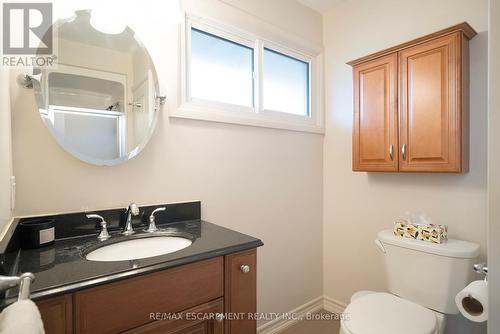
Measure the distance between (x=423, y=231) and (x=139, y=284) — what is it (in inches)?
57.4

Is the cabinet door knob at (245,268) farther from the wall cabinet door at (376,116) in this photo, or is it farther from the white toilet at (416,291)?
the wall cabinet door at (376,116)

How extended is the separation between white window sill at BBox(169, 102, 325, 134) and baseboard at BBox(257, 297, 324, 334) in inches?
55.2

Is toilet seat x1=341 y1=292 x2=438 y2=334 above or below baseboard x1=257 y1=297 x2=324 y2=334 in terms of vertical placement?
above

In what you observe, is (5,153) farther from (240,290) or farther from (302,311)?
(302,311)

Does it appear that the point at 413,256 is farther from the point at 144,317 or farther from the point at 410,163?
the point at 144,317

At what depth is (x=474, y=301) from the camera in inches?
47.3

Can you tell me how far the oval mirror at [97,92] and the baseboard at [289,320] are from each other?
4.88 ft

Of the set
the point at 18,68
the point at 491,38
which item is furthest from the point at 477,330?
the point at 18,68

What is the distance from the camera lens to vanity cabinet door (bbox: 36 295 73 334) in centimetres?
67

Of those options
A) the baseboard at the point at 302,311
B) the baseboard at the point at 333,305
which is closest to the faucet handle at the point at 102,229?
the baseboard at the point at 302,311

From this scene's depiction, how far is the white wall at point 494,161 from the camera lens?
89cm

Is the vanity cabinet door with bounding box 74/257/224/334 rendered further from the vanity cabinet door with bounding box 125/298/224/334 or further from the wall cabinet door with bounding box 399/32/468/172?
the wall cabinet door with bounding box 399/32/468/172

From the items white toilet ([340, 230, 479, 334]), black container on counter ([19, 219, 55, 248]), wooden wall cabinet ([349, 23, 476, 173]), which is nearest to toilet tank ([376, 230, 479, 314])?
white toilet ([340, 230, 479, 334])

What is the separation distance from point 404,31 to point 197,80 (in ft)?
4.67
